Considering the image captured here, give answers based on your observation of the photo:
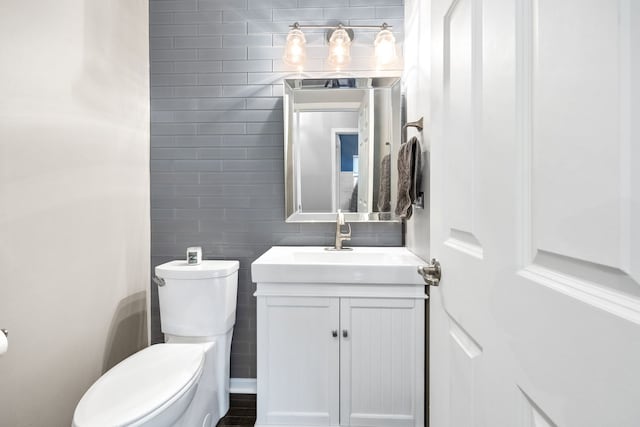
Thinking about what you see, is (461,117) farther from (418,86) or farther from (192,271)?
(192,271)

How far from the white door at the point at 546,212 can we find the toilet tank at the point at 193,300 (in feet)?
3.98

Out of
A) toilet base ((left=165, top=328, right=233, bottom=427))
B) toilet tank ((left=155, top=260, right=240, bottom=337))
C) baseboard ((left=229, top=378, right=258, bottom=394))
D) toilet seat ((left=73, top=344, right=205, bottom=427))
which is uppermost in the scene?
toilet tank ((left=155, top=260, right=240, bottom=337))

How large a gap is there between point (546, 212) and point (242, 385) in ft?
6.63

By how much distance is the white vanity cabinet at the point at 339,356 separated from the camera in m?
1.47

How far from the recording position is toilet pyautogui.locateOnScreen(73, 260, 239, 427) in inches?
42.1

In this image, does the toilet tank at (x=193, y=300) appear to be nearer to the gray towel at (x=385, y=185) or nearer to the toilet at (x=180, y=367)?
the toilet at (x=180, y=367)

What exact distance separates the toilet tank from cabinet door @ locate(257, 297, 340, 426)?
308mm

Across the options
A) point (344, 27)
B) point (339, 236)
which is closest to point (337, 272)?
point (339, 236)

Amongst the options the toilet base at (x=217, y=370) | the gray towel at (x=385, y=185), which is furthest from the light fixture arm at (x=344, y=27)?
the toilet base at (x=217, y=370)

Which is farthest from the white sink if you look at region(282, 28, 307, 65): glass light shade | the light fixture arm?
the light fixture arm

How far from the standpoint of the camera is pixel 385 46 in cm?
191

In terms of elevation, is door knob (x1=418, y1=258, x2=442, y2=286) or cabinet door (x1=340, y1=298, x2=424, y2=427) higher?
door knob (x1=418, y1=258, x2=442, y2=286)

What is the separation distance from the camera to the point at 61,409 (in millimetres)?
1386

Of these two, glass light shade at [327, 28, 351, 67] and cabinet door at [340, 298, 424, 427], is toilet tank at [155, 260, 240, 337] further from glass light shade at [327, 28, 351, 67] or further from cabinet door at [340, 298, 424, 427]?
glass light shade at [327, 28, 351, 67]
